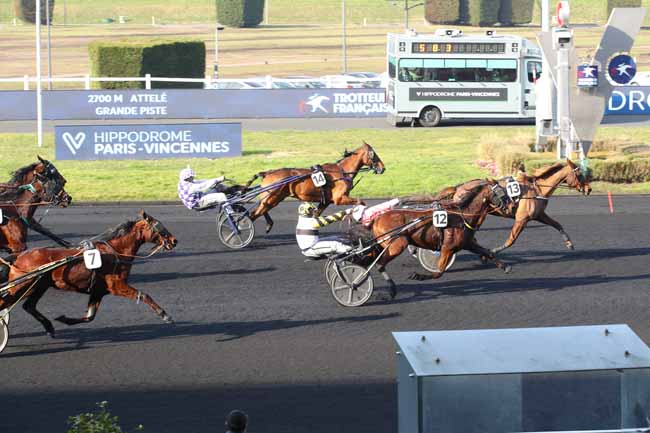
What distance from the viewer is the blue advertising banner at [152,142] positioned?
986 inches

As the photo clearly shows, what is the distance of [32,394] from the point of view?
358 inches

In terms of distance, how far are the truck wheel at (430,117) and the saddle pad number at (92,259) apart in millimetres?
24107

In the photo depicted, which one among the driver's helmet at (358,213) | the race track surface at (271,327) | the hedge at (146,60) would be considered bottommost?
the race track surface at (271,327)

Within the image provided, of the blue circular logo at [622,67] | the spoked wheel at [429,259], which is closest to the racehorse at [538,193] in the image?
the spoked wheel at [429,259]

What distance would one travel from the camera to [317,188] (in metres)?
15.8

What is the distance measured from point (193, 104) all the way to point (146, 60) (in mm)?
8798

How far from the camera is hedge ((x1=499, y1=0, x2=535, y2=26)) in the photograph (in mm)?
81812

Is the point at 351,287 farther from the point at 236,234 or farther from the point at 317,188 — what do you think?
the point at 236,234

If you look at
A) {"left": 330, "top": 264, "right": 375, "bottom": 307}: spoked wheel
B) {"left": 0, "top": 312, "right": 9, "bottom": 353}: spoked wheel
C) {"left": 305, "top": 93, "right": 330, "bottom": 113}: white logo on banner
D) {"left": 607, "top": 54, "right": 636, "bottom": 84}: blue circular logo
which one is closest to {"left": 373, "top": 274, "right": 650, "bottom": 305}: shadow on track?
{"left": 330, "top": 264, "right": 375, "bottom": 307}: spoked wheel

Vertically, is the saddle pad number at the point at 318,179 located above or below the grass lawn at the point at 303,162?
below

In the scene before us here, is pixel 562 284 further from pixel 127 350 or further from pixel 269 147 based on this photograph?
pixel 269 147

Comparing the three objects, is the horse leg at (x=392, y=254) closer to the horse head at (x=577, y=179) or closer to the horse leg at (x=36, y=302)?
the horse head at (x=577, y=179)

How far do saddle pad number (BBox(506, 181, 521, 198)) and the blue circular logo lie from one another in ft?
30.2

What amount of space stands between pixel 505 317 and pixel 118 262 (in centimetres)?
427
